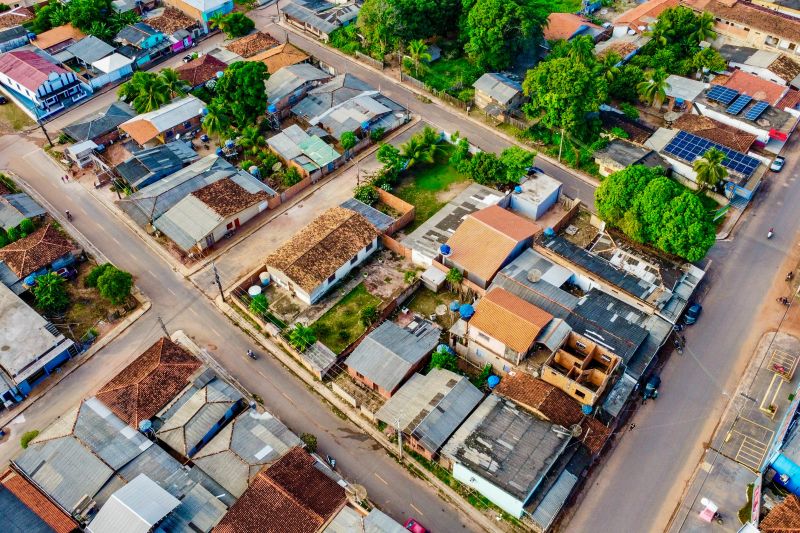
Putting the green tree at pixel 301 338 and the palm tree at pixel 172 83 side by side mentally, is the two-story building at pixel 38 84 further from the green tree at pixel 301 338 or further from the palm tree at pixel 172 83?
the green tree at pixel 301 338

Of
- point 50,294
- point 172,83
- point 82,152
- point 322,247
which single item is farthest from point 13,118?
point 322,247

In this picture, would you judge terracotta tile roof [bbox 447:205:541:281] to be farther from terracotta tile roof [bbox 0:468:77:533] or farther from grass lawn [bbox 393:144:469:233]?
terracotta tile roof [bbox 0:468:77:533]

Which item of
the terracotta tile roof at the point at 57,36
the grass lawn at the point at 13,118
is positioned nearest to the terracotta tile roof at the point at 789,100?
the grass lawn at the point at 13,118

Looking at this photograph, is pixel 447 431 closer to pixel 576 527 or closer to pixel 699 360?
pixel 576 527

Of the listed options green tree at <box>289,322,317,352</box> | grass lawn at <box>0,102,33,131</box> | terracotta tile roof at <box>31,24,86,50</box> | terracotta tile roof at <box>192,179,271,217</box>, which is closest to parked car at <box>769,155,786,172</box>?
green tree at <box>289,322,317,352</box>

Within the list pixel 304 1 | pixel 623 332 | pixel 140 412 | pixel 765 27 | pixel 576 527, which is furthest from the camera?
pixel 304 1

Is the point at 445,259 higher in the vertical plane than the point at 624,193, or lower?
lower

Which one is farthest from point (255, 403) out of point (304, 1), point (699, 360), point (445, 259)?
point (304, 1)
